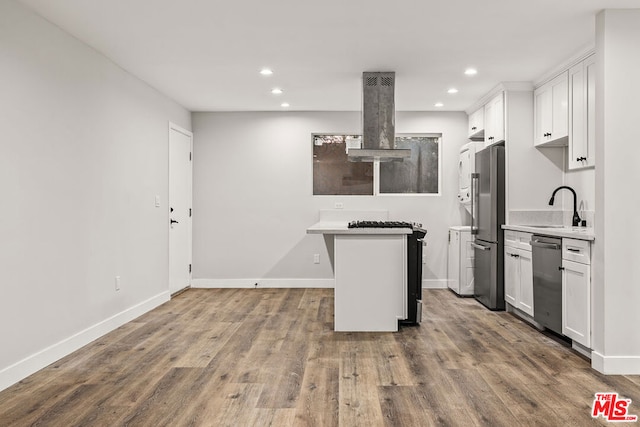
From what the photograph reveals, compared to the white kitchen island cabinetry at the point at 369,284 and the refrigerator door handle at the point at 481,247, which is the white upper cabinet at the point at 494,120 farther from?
the white kitchen island cabinetry at the point at 369,284

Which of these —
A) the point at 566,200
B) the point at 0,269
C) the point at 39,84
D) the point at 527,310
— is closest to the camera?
the point at 0,269

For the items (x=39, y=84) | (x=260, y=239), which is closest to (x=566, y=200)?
(x=260, y=239)

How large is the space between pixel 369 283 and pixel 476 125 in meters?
3.02

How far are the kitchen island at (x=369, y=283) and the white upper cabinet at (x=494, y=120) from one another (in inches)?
78.0

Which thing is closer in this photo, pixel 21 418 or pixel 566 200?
pixel 21 418

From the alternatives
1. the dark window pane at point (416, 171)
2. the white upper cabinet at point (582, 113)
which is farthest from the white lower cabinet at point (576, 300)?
the dark window pane at point (416, 171)

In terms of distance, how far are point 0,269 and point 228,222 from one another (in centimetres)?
377

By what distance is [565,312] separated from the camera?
12.1 ft

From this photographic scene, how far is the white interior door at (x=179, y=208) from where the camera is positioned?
5.81m

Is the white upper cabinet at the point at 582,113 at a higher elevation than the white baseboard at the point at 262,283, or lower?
higher

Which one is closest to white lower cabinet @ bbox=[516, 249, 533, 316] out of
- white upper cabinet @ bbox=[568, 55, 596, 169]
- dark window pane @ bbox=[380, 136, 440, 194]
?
white upper cabinet @ bbox=[568, 55, 596, 169]

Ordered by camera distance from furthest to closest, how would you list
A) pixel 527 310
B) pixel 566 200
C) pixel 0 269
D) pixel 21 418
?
pixel 566 200 → pixel 527 310 → pixel 0 269 → pixel 21 418

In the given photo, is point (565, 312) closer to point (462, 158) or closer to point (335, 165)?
point (462, 158)

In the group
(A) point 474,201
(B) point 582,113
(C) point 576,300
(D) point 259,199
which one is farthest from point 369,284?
(D) point 259,199
